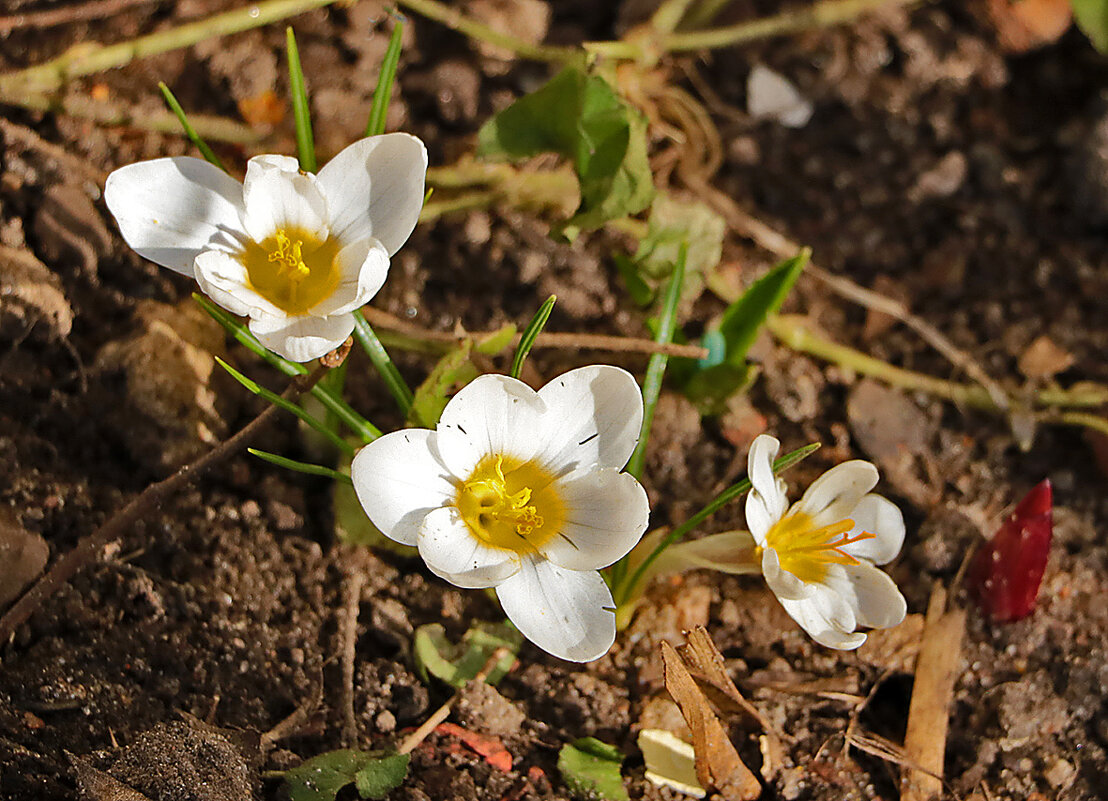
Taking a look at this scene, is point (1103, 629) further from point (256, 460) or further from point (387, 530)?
point (256, 460)

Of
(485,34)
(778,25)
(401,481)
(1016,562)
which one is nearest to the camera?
(401,481)

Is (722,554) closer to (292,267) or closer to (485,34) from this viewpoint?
(292,267)

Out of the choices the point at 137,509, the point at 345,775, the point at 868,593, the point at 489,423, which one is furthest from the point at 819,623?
the point at 137,509

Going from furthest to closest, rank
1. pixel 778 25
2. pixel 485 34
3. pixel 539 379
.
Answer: pixel 778 25
pixel 485 34
pixel 539 379

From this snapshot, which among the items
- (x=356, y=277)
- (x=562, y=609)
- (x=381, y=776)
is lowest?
(x=381, y=776)

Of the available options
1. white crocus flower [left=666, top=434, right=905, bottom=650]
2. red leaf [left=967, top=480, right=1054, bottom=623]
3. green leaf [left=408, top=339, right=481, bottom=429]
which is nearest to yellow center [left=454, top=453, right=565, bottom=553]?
green leaf [left=408, top=339, right=481, bottom=429]

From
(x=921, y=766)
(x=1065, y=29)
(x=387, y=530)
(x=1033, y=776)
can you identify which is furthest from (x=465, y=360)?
(x=1065, y=29)

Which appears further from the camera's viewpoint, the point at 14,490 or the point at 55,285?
the point at 55,285
